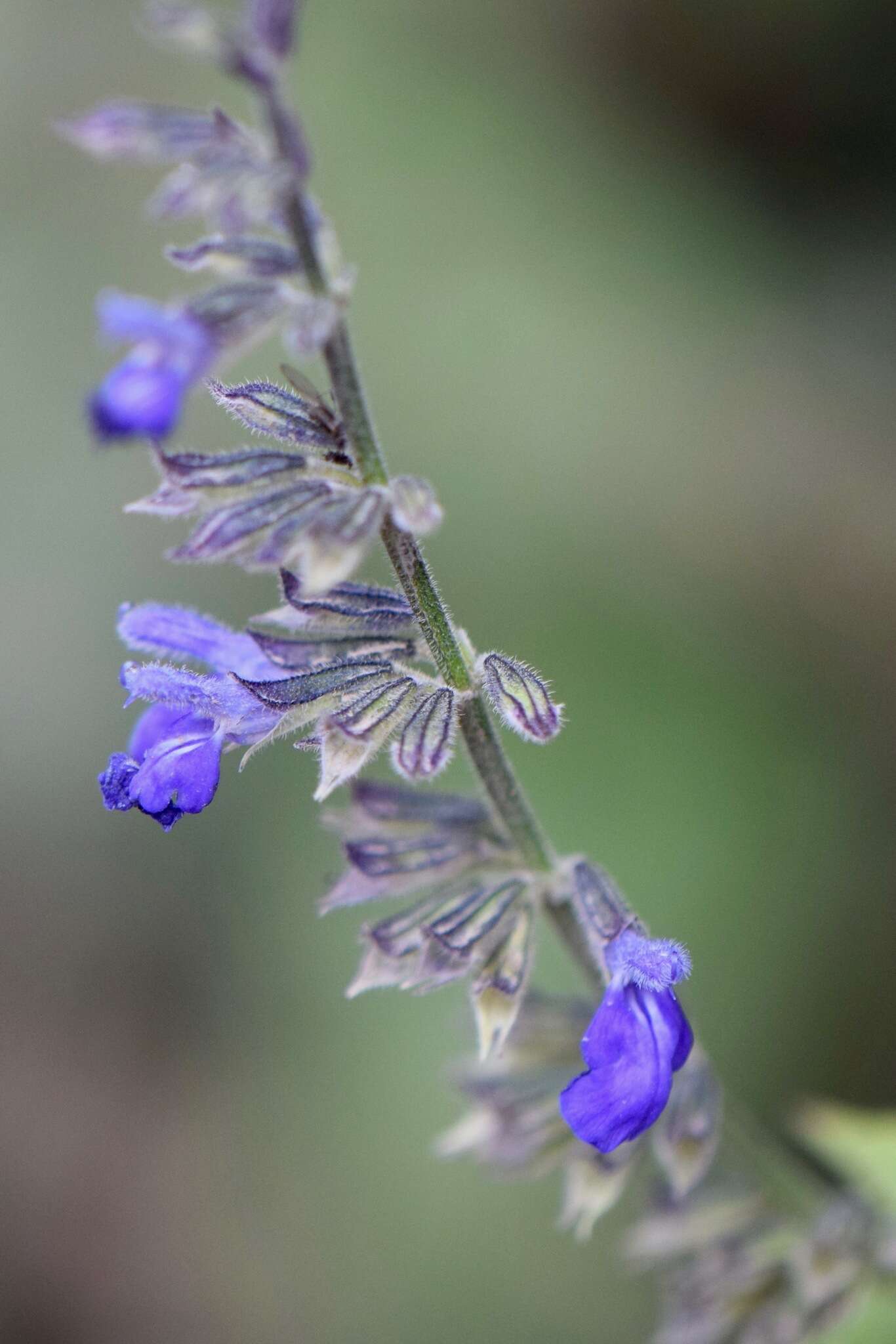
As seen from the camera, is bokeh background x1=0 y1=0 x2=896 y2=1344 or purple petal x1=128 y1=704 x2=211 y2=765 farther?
bokeh background x1=0 y1=0 x2=896 y2=1344

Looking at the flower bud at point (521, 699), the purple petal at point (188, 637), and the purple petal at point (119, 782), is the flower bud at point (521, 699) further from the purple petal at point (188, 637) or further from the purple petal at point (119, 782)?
the purple petal at point (119, 782)

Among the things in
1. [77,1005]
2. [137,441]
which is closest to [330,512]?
[137,441]

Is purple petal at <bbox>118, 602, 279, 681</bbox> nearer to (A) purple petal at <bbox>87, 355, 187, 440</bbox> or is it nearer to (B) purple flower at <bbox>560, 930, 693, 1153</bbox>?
(A) purple petal at <bbox>87, 355, 187, 440</bbox>

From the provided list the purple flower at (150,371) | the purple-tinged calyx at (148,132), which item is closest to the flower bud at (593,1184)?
the purple flower at (150,371)

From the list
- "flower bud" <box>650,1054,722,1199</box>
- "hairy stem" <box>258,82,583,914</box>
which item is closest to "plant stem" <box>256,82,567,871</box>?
"hairy stem" <box>258,82,583,914</box>

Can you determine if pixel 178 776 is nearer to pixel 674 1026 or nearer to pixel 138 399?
pixel 138 399

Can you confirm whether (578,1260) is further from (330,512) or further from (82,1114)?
(330,512)
